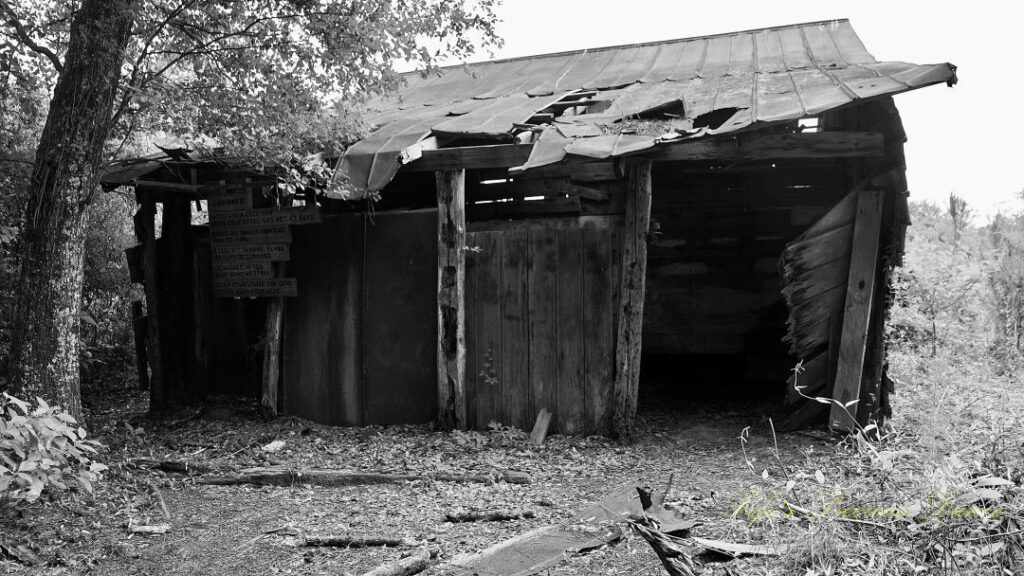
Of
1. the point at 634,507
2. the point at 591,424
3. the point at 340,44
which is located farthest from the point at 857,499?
the point at 340,44

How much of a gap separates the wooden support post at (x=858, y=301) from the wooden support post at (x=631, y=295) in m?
1.76

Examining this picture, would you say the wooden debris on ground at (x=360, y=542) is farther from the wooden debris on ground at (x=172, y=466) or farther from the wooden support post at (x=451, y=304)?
the wooden support post at (x=451, y=304)

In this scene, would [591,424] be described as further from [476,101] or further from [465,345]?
[476,101]

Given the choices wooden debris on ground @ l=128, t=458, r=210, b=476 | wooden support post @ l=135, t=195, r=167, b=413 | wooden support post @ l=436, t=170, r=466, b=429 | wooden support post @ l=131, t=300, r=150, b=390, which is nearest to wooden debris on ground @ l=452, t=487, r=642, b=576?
wooden support post @ l=436, t=170, r=466, b=429

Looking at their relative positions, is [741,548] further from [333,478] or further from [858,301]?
[858,301]

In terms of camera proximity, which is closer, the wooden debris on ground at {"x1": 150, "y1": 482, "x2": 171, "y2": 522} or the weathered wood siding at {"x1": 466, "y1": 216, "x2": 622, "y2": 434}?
the wooden debris on ground at {"x1": 150, "y1": 482, "x2": 171, "y2": 522}

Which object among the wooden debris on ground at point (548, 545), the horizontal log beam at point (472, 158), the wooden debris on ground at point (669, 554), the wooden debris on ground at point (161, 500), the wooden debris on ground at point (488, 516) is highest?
the horizontal log beam at point (472, 158)

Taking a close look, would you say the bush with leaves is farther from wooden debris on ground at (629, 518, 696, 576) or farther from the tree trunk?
wooden debris on ground at (629, 518, 696, 576)

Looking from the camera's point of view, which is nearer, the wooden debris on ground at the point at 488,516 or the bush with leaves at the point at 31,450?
the bush with leaves at the point at 31,450

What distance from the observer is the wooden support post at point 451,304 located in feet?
22.2

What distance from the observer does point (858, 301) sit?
20.4 ft

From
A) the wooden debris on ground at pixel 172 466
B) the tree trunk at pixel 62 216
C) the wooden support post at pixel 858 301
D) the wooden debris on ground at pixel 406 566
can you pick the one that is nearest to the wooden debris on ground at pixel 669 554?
the wooden debris on ground at pixel 406 566

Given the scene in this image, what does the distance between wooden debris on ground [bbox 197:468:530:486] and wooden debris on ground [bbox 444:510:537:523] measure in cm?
80

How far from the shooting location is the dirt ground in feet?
12.8
